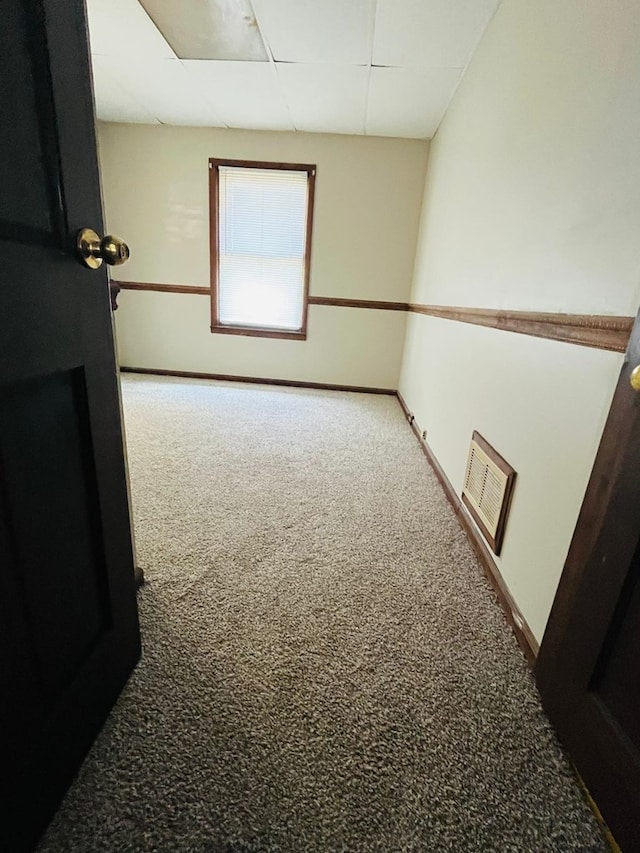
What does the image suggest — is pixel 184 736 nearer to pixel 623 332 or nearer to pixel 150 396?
pixel 623 332

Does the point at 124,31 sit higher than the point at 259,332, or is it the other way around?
the point at 124,31

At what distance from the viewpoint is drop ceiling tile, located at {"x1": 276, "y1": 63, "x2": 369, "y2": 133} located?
2428 millimetres

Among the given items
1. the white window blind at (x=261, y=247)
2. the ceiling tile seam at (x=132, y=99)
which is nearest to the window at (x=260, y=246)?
the white window blind at (x=261, y=247)

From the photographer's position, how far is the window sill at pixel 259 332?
3889 mm

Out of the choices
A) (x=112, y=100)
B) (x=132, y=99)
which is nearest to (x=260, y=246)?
(x=132, y=99)

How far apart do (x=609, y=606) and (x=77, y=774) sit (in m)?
1.06

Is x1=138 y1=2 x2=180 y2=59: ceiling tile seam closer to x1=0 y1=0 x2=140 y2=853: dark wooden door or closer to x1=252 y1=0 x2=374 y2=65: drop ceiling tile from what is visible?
x1=252 y1=0 x2=374 y2=65: drop ceiling tile

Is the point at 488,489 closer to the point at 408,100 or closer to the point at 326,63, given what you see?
the point at 326,63

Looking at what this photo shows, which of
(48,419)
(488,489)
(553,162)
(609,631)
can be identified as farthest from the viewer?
(488,489)

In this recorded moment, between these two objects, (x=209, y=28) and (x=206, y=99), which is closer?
(x=209, y=28)

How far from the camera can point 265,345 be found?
3.95 m

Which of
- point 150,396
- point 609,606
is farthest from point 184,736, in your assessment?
point 150,396

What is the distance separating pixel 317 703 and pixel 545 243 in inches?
55.4

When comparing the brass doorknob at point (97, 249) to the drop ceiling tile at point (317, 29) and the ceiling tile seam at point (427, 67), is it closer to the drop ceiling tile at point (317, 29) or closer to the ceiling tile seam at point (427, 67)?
the drop ceiling tile at point (317, 29)
